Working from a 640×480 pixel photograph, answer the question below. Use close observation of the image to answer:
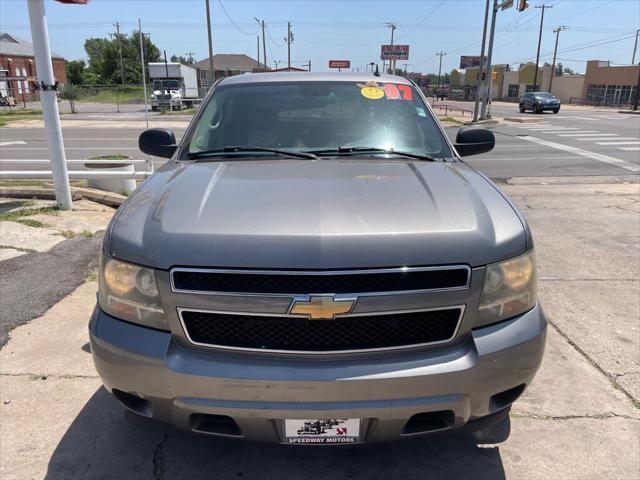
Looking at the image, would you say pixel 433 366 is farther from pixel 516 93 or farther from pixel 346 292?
pixel 516 93

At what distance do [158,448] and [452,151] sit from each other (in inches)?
94.9

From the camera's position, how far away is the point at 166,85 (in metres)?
43.1

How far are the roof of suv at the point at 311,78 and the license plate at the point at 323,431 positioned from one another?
251 cm

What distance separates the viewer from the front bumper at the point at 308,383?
190cm

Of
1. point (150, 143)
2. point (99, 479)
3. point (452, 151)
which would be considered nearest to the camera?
point (99, 479)

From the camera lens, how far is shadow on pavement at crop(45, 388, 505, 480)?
241 cm

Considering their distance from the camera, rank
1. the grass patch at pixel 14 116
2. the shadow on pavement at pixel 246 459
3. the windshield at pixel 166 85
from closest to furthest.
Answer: the shadow on pavement at pixel 246 459 < the grass patch at pixel 14 116 < the windshield at pixel 166 85

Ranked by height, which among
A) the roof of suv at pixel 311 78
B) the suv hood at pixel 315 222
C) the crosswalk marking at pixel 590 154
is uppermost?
the roof of suv at pixel 311 78

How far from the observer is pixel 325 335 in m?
1.96

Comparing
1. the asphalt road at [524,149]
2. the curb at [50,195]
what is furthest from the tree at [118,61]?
the curb at [50,195]

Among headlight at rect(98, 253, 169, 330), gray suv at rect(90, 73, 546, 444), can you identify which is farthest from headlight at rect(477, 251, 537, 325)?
headlight at rect(98, 253, 169, 330)

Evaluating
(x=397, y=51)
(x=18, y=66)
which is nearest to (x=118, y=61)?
(x=18, y=66)

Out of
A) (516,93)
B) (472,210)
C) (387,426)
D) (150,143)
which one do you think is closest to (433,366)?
(387,426)

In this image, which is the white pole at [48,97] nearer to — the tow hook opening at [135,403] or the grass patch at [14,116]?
the tow hook opening at [135,403]
